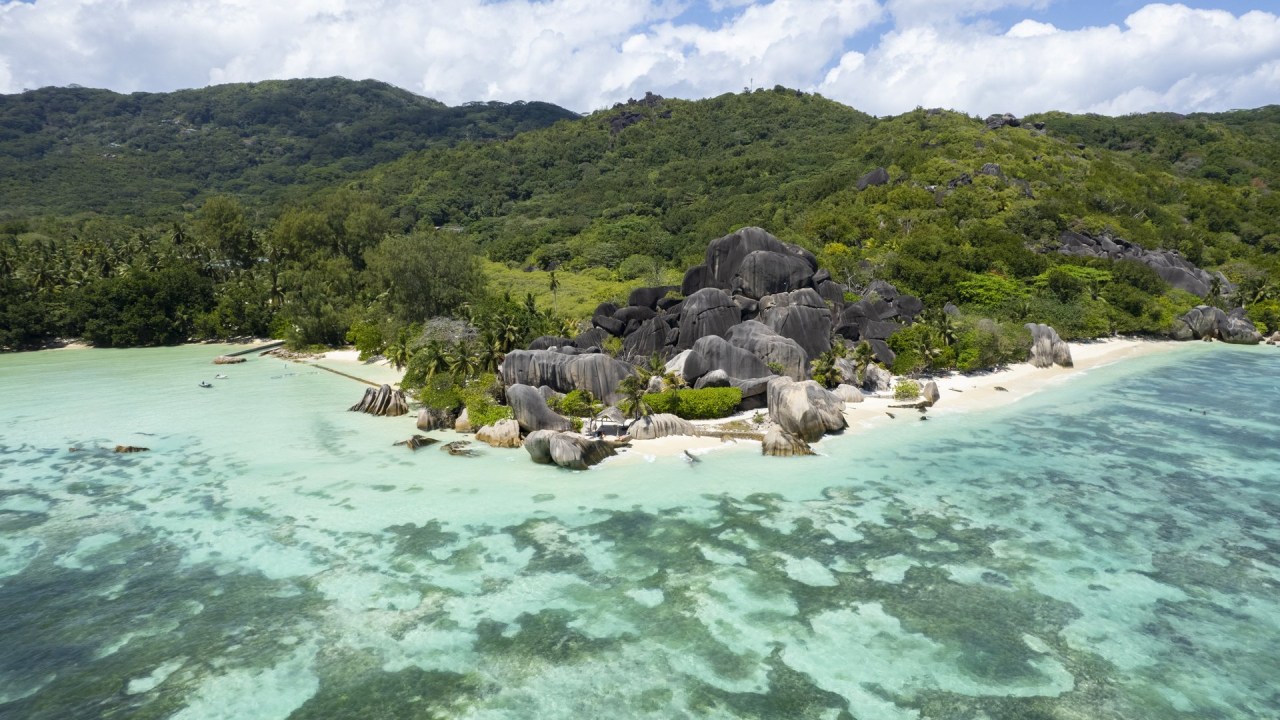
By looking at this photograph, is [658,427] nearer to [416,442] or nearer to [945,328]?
Result: [416,442]

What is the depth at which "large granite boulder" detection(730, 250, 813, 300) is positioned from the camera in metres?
49.5

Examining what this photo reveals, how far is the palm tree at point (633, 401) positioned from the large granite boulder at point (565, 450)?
384 centimetres

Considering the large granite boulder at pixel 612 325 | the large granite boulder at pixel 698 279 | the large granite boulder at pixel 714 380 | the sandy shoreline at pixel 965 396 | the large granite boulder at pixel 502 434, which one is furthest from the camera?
the large granite boulder at pixel 698 279

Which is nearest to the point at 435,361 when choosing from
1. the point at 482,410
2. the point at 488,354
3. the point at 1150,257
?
the point at 488,354

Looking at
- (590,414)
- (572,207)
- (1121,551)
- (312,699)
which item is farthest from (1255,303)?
(572,207)

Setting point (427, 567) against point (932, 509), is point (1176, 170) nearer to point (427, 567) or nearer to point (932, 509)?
point (932, 509)

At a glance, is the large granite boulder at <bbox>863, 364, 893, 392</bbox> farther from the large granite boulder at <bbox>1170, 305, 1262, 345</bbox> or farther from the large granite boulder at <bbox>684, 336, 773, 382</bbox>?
the large granite boulder at <bbox>1170, 305, 1262, 345</bbox>

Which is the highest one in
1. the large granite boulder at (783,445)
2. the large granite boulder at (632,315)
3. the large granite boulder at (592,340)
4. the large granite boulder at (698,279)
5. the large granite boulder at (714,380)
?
the large granite boulder at (698,279)

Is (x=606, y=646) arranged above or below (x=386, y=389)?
below

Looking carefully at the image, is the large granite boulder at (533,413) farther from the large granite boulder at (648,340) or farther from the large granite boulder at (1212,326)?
the large granite boulder at (1212,326)

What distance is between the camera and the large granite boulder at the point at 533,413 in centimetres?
3269

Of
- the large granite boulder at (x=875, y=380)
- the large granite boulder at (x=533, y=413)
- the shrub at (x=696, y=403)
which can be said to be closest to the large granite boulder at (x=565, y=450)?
the large granite boulder at (x=533, y=413)

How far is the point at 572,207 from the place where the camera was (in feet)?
415

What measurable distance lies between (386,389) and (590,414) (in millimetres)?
13872
